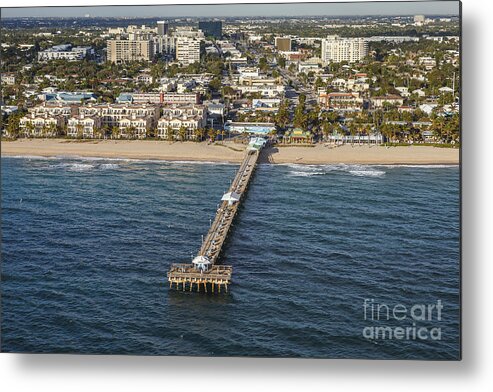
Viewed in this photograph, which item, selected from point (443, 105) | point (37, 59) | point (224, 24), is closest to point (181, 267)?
point (224, 24)

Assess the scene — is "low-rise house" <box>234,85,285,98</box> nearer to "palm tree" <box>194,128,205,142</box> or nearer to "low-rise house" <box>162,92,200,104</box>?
"low-rise house" <box>162,92,200,104</box>

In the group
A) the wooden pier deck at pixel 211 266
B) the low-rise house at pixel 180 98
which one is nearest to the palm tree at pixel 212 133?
the low-rise house at pixel 180 98

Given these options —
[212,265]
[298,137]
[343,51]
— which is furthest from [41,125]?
[212,265]

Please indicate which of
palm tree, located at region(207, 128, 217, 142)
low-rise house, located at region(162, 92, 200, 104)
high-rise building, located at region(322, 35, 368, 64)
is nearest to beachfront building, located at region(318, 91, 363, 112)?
high-rise building, located at region(322, 35, 368, 64)

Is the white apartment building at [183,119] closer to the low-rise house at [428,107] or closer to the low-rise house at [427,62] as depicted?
the low-rise house at [428,107]

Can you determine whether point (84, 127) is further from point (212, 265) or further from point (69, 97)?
point (212, 265)
